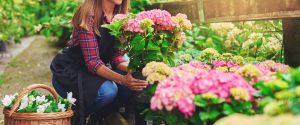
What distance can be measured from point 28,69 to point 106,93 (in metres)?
5.22

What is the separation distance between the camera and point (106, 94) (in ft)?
13.9

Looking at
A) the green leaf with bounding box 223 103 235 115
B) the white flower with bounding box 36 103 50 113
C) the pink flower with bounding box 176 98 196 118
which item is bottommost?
the white flower with bounding box 36 103 50 113

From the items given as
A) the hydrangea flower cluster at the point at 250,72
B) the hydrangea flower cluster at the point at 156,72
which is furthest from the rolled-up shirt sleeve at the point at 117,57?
the hydrangea flower cluster at the point at 250,72

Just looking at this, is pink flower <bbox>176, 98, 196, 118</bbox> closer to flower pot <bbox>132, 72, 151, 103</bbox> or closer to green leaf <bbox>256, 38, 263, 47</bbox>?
flower pot <bbox>132, 72, 151, 103</bbox>

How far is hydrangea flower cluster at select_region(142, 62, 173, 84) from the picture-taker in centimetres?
337

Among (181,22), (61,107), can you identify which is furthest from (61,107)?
(181,22)

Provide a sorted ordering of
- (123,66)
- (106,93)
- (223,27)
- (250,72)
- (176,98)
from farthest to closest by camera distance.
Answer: (223,27)
(123,66)
(106,93)
(250,72)
(176,98)

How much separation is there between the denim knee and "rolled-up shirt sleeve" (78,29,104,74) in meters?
0.15

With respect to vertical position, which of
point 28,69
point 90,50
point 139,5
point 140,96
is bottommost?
point 28,69

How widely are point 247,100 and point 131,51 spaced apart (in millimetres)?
1205

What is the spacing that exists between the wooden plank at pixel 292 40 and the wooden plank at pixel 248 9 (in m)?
0.36

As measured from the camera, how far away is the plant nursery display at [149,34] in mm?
3836

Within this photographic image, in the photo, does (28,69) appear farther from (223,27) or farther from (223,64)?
(223,64)

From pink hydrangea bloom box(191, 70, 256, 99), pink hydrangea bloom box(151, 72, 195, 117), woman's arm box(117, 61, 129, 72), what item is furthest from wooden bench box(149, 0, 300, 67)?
pink hydrangea bloom box(151, 72, 195, 117)
